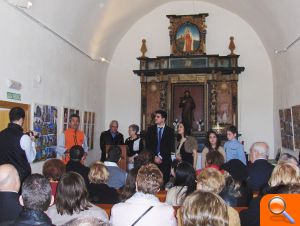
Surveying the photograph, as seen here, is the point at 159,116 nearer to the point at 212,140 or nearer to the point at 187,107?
the point at 212,140

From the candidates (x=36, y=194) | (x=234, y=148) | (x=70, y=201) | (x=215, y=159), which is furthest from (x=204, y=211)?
(x=234, y=148)

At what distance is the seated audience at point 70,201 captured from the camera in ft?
11.5

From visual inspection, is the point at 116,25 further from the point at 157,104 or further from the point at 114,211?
the point at 114,211

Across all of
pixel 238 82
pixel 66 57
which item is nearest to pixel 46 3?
pixel 66 57

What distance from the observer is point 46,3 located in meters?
8.41

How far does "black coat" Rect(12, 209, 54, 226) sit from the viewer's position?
2.63 meters

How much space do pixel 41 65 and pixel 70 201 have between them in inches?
226

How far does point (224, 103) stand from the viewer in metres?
14.0

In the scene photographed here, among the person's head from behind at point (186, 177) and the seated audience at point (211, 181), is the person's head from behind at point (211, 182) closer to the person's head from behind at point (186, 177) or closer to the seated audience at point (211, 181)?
the seated audience at point (211, 181)

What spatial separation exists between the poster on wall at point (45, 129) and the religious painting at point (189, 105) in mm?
5791

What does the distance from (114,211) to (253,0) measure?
32.8ft

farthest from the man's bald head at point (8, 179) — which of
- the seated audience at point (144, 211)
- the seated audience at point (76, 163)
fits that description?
the seated audience at point (76, 163)

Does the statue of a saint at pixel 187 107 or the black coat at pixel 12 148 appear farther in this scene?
the statue of a saint at pixel 187 107

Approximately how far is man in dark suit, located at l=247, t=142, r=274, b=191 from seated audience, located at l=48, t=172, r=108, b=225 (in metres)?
2.51
